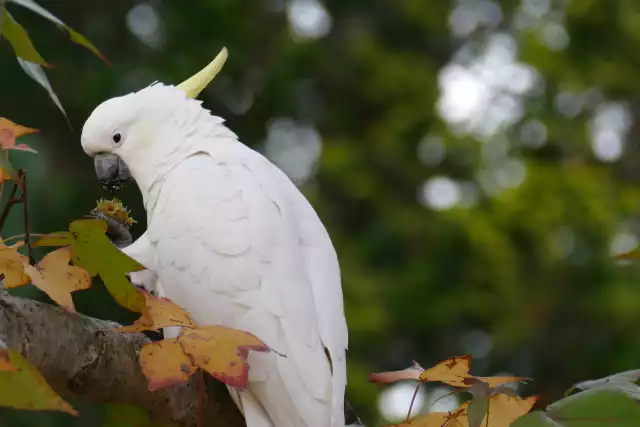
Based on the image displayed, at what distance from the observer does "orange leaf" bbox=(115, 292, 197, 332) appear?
896 mm

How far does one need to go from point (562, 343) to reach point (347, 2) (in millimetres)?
2259

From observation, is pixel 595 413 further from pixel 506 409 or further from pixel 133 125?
pixel 133 125

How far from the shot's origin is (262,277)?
4.07 feet

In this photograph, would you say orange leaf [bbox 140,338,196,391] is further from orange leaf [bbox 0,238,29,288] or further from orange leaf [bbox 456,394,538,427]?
orange leaf [bbox 456,394,538,427]

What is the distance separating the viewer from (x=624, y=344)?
168 inches

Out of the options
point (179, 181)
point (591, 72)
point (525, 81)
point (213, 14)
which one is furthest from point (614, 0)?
point (179, 181)

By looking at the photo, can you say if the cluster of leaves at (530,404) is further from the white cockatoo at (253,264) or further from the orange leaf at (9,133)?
the orange leaf at (9,133)

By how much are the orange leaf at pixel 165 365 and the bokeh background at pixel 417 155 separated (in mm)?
2464

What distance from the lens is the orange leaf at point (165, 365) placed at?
0.83 meters

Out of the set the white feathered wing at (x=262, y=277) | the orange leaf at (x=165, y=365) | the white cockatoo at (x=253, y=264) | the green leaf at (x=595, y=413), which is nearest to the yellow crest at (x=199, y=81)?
the white cockatoo at (x=253, y=264)

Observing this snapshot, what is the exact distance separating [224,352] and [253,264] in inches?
16.2

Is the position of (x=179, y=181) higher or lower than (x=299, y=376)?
higher

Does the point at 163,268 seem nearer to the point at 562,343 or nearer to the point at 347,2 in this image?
the point at 562,343

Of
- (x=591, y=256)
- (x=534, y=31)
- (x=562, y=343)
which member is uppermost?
(x=534, y=31)
